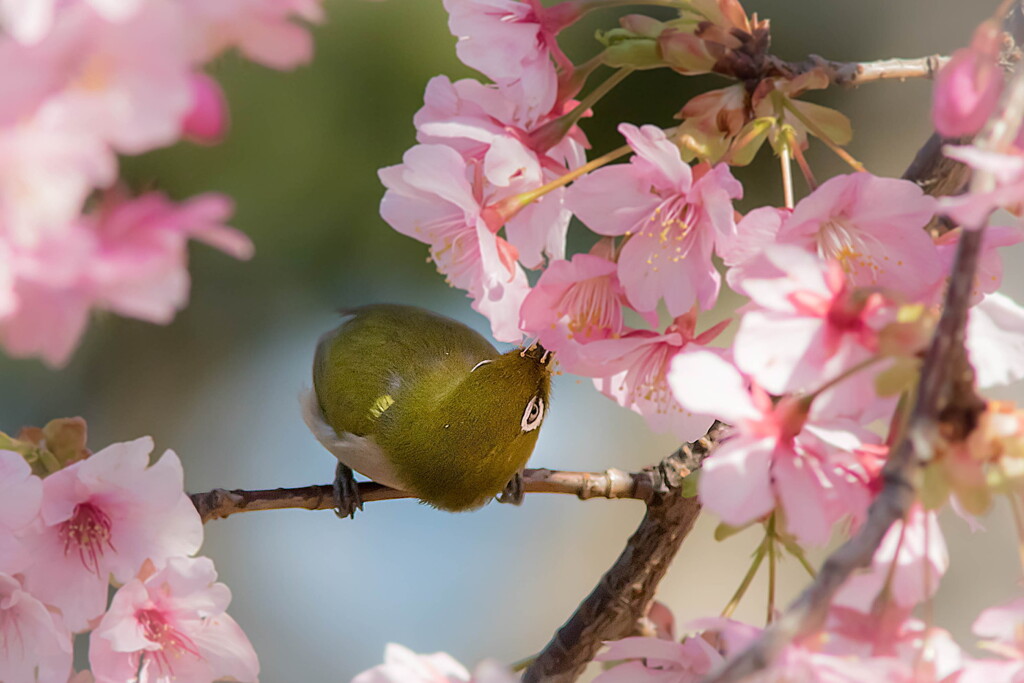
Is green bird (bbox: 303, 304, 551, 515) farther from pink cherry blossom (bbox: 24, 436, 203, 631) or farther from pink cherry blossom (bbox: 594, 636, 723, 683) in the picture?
pink cherry blossom (bbox: 594, 636, 723, 683)

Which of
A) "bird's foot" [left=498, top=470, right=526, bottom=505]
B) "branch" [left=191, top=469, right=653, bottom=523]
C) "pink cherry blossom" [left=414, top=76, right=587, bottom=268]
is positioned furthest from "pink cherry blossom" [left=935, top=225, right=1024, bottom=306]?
"bird's foot" [left=498, top=470, right=526, bottom=505]

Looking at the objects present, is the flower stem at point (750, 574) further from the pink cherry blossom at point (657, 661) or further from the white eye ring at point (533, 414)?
the white eye ring at point (533, 414)

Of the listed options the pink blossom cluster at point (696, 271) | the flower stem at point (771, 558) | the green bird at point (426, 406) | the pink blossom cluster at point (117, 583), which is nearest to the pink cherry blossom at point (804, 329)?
the pink blossom cluster at point (696, 271)

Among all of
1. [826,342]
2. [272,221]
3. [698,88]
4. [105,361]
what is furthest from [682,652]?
[105,361]

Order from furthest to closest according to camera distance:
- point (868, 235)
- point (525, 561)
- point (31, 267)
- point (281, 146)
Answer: point (525, 561)
point (281, 146)
point (868, 235)
point (31, 267)

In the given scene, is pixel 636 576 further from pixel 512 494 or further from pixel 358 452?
pixel 358 452

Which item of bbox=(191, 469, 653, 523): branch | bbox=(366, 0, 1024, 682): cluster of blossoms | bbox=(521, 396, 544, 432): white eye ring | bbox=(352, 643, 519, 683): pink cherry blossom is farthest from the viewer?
bbox=(521, 396, 544, 432): white eye ring

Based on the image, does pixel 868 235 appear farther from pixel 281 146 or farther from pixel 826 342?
pixel 281 146
